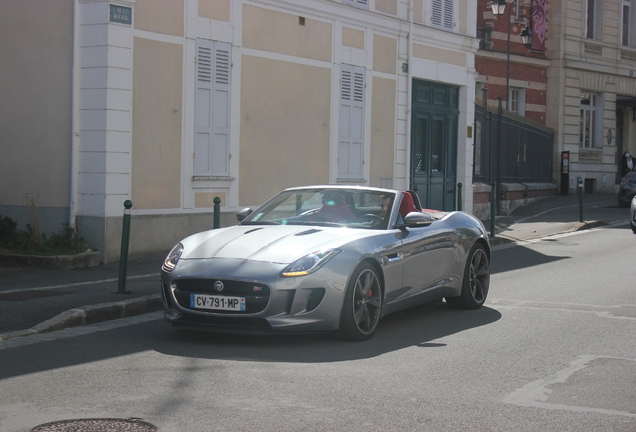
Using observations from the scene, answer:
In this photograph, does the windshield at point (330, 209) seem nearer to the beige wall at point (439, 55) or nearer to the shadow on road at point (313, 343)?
the shadow on road at point (313, 343)

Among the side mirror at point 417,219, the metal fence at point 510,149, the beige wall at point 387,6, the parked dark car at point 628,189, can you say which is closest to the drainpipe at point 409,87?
the beige wall at point 387,6

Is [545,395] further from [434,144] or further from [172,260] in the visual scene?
[434,144]

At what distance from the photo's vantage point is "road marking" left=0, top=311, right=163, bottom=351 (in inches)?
307

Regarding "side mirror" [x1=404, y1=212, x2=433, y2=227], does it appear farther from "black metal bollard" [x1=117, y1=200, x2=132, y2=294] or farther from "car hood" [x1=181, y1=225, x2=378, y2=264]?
"black metal bollard" [x1=117, y1=200, x2=132, y2=294]

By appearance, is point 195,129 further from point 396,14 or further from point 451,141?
point 451,141

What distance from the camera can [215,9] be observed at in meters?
15.8

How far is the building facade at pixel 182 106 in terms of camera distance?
550 inches

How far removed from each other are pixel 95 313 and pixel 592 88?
3406 cm

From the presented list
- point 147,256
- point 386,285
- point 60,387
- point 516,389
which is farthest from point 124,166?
point 516,389

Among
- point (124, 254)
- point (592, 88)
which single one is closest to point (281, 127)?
point (124, 254)

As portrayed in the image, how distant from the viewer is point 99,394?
596cm

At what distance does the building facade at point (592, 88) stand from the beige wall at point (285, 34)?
67.6 feet

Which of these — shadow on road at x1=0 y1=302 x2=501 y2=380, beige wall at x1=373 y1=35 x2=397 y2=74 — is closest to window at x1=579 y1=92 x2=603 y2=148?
beige wall at x1=373 y1=35 x2=397 y2=74

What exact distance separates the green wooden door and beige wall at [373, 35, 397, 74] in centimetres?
133
